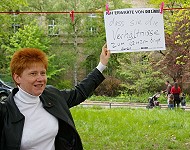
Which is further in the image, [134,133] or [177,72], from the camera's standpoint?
[177,72]

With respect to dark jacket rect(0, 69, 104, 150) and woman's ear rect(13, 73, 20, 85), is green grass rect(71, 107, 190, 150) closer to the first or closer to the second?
dark jacket rect(0, 69, 104, 150)

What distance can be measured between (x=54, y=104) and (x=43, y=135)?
0.28 meters

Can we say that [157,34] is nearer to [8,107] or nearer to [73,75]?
[8,107]

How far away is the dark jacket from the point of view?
8.14ft

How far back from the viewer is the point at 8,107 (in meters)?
2.56

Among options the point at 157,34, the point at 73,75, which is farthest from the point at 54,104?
the point at 73,75

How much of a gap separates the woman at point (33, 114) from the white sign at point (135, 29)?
1535mm

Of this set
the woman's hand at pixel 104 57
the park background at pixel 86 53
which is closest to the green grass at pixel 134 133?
the woman's hand at pixel 104 57

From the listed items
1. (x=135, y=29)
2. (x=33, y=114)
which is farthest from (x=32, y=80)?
(x=135, y=29)

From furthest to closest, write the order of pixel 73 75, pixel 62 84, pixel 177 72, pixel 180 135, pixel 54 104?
pixel 73 75
pixel 62 84
pixel 177 72
pixel 180 135
pixel 54 104

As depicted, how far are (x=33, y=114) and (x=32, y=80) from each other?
0.25 m

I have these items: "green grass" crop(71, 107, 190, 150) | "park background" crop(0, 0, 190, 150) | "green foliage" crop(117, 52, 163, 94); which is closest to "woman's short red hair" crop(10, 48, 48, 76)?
"green grass" crop(71, 107, 190, 150)

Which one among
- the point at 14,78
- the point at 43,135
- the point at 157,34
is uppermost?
the point at 157,34

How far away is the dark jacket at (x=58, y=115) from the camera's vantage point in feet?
8.14
